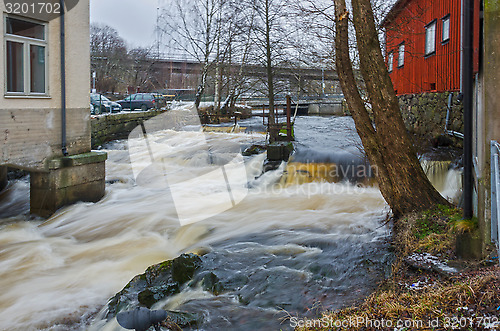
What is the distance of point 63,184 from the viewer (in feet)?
35.8

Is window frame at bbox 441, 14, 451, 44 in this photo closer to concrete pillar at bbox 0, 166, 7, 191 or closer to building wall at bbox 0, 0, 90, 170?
building wall at bbox 0, 0, 90, 170

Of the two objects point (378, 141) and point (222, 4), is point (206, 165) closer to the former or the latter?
point (378, 141)

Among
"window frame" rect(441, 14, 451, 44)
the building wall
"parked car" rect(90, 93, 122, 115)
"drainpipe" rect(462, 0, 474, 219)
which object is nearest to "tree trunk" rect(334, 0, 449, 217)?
"drainpipe" rect(462, 0, 474, 219)

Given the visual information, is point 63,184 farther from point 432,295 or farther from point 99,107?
point 99,107

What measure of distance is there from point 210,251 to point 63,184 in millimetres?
4926

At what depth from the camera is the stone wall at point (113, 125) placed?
20.5 meters

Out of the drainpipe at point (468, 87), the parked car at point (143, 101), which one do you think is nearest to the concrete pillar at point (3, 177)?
the drainpipe at point (468, 87)

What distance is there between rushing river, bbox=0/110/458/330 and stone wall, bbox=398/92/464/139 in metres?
4.66

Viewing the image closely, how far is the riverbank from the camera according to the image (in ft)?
13.0

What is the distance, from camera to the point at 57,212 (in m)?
10.7

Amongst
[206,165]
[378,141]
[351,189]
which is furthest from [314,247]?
[206,165]

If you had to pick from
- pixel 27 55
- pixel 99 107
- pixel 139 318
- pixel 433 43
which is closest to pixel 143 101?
pixel 99 107

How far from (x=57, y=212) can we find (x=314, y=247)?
6217mm

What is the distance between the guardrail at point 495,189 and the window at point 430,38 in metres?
14.1
